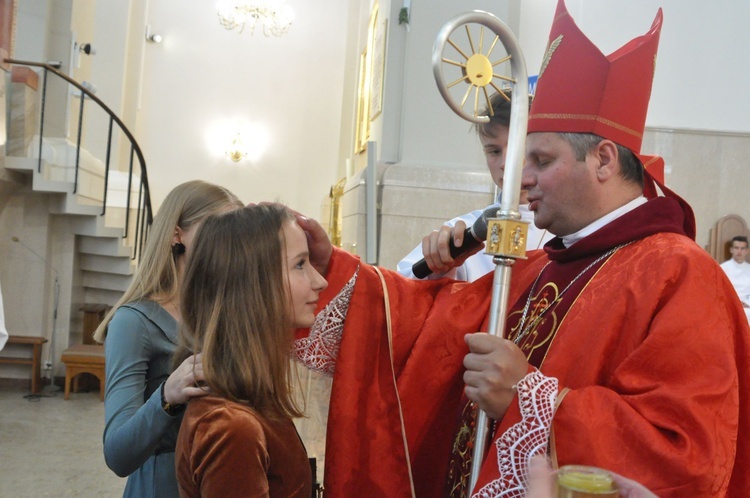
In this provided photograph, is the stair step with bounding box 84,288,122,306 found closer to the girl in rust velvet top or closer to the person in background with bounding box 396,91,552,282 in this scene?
the person in background with bounding box 396,91,552,282

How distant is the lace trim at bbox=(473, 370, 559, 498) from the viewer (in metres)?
1.24

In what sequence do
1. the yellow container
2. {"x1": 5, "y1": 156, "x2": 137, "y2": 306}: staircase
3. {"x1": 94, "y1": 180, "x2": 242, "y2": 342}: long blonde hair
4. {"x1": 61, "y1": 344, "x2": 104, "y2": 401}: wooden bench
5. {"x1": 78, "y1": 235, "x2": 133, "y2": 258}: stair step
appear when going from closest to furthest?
the yellow container
{"x1": 94, "y1": 180, "x2": 242, "y2": 342}: long blonde hair
{"x1": 61, "y1": 344, "x2": 104, "y2": 401}: wooden bench
{"x1": 5, "y1": 156, "x2": 137, "y2": 306}: staircase
{"x1": 78, "y1": 235, "x2": 133, "y2": 258}: stair step

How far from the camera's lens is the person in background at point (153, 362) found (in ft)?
5.14

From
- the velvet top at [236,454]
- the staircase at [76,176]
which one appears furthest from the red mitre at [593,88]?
the staircase at [76,176]

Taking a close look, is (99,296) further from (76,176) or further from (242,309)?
(242,309)

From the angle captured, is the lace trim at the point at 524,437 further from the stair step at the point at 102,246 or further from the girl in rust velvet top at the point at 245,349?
the stair step at the point at 102,246

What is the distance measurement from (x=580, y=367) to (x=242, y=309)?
2.12 feet

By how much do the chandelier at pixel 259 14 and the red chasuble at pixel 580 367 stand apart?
1004 centimetres

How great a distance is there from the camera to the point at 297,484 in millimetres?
1424

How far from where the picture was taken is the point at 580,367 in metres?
1.38

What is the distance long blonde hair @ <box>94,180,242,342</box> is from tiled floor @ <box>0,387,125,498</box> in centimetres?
335

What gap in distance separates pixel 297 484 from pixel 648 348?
2.25ft

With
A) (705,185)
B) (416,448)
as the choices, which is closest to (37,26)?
(705,185)

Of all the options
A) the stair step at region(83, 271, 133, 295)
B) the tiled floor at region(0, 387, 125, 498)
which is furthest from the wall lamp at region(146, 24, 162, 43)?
the tiled floor at region(0, 387, 125, 498)
